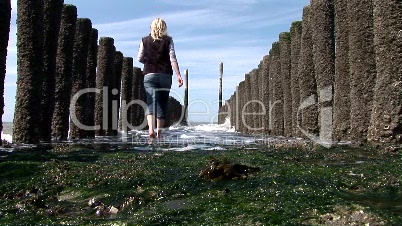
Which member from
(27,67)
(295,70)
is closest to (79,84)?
(27,67)

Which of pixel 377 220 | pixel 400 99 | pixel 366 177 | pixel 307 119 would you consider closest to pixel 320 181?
pixel 366 177

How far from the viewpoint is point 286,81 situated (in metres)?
20.2

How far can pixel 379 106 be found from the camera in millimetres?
8008

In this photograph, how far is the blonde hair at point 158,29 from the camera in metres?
9.22

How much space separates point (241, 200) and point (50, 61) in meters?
9.41

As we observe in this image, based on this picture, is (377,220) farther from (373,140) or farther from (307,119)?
(307,119)

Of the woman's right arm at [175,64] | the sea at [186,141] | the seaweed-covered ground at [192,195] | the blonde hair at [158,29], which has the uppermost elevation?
the blonde hair at [158,29]

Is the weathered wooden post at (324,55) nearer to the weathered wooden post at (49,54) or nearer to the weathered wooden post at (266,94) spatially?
the weathered wooden post at (49,54)

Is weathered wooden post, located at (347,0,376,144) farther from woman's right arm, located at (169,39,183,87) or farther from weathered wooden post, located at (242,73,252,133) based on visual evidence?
weathered wooden post, located at (242,73,252,133)

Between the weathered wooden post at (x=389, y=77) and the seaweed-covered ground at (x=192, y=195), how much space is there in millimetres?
2681

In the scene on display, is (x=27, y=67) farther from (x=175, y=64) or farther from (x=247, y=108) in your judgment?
(x=247, y=108)

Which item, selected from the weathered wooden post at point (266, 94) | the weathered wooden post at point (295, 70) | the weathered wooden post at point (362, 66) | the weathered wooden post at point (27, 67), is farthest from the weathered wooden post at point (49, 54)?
the weathered wooden post at point (266, 94)

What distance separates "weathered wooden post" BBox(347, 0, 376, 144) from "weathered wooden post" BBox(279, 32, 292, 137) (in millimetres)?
9342

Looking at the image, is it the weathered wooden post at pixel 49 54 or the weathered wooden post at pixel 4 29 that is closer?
the weathered wooden post at pixel 4 29
